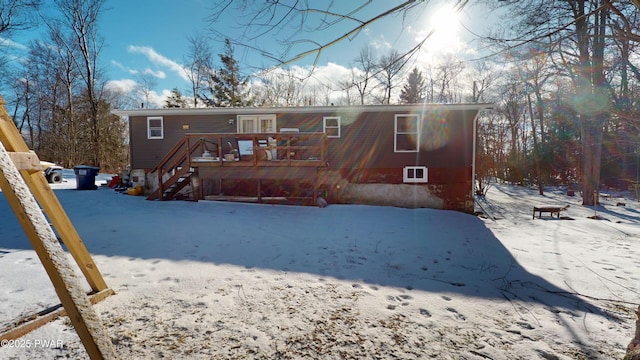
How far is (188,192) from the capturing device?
9305 mm

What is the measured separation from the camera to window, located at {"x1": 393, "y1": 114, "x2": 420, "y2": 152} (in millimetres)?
9719

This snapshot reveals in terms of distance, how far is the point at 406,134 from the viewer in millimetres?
9781

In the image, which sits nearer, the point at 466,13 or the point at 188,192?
the point at 466,13

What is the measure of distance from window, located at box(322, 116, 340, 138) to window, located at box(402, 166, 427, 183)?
9.45 ft

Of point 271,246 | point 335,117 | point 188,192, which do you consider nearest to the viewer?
point 271,246

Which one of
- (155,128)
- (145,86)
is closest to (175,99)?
(145,86)

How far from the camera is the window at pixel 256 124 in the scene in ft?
34.0

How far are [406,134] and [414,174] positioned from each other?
1.51 metres

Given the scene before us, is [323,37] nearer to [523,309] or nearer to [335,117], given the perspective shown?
[523,309]

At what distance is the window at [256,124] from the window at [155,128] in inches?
127

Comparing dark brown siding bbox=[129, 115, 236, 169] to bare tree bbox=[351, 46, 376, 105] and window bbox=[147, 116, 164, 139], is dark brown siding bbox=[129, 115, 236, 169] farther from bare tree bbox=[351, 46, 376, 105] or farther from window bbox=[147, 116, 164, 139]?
bare tree bbox=[351, 46, 376, 105]

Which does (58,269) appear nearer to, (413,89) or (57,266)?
(57,266)

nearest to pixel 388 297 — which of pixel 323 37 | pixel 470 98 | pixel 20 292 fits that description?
pixel 323 37

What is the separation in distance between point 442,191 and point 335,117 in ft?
15.7
